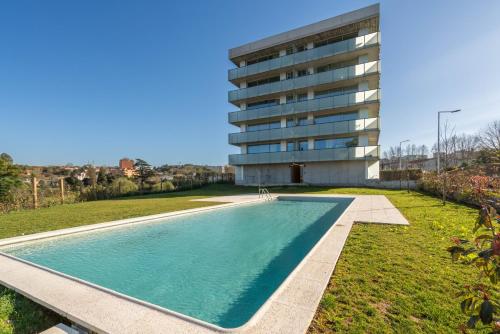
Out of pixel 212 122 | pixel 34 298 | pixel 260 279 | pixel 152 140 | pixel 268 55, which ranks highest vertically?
pixel 268 55

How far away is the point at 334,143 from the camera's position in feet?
82.7

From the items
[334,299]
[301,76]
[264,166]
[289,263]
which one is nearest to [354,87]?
[301,76]

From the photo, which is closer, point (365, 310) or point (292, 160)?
point (365, 310)

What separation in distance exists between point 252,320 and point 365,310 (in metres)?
1.48

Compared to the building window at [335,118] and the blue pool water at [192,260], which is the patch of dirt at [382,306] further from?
the building window at [335,118]

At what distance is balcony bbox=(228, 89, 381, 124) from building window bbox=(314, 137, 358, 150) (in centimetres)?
344

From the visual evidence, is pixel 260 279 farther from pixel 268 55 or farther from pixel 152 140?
pixel 152 140

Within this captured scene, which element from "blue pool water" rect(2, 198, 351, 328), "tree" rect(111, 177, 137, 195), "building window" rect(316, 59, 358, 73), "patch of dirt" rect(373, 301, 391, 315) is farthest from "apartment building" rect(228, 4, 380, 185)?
"patch of dirt" rect(373, 301, 391, 315)

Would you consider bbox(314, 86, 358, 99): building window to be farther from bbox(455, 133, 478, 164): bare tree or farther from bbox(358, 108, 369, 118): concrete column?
bbox(455, 133, 478, 164): bare tree

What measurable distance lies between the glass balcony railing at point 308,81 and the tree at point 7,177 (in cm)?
2124

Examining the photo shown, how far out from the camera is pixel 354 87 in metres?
24.7

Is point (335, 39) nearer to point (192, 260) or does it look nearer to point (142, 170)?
point (142, 170)

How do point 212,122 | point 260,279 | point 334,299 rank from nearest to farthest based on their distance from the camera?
point 334,299 → point 260,279 → point 212,122

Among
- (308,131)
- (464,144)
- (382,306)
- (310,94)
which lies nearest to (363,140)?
(308,131)
